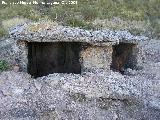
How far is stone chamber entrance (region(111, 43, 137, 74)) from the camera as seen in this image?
1533 centimetres

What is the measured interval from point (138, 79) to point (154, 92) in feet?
3.01

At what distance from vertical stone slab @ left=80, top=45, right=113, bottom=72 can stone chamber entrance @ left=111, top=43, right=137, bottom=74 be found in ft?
4.73

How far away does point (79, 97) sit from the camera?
39.2 ft

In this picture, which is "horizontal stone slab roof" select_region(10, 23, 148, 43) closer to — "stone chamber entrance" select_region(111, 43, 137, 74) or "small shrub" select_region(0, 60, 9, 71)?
"small shrub" select_region(0, 60, 9, 71)

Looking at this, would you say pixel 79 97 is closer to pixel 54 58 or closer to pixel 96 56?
pixel 96 56

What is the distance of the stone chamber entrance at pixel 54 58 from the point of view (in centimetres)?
1472

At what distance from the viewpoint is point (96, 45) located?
1359 cm

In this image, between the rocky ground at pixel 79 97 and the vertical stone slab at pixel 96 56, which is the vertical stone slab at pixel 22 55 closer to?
the rocky ground at pixel 79 97

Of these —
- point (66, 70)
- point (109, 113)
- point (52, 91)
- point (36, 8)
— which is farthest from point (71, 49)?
point (36, 8)

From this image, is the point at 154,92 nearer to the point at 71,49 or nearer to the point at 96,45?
the point at 96,45

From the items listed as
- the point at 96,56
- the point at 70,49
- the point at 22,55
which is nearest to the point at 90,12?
the point at 70,49

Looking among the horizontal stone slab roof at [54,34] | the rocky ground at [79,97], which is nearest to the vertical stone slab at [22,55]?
the horizontal stone slab roof at [54,34]

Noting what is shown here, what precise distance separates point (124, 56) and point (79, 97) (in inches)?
162

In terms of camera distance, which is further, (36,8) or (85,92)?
(36,8)
